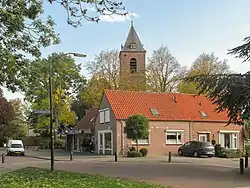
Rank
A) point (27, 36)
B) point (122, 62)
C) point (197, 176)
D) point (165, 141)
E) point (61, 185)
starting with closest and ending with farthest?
point (27, 36), point (61, 185), point (197, 176), point (165, 141), point (122, 62)

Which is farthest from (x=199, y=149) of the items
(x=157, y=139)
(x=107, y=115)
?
(x=107, y=115)

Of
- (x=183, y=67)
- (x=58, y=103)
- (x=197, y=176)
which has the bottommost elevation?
(x=197, y=176)

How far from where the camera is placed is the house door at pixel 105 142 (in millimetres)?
45509

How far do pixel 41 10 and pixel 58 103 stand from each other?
54.6 metres

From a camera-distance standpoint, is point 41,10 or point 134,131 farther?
point 134,131

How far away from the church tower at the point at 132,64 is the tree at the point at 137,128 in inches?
860

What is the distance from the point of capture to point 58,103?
65.2 m

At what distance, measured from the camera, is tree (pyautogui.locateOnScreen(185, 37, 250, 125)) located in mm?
22172

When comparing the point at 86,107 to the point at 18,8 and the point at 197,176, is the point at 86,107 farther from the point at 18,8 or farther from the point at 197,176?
the point at 18,8

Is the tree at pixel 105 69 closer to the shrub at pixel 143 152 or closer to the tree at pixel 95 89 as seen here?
the tree at pixel 95 89

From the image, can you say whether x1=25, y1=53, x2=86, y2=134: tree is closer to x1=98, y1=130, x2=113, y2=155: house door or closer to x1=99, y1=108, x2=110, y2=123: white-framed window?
x1=99, y1=108, x2=110, y2=123: white-framed window

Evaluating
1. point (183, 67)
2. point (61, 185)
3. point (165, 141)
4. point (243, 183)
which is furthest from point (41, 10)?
point (183, 67)

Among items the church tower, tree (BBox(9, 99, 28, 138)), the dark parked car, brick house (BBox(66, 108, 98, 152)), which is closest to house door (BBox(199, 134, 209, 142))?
the dark parked car

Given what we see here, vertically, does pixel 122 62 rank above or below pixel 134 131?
above
